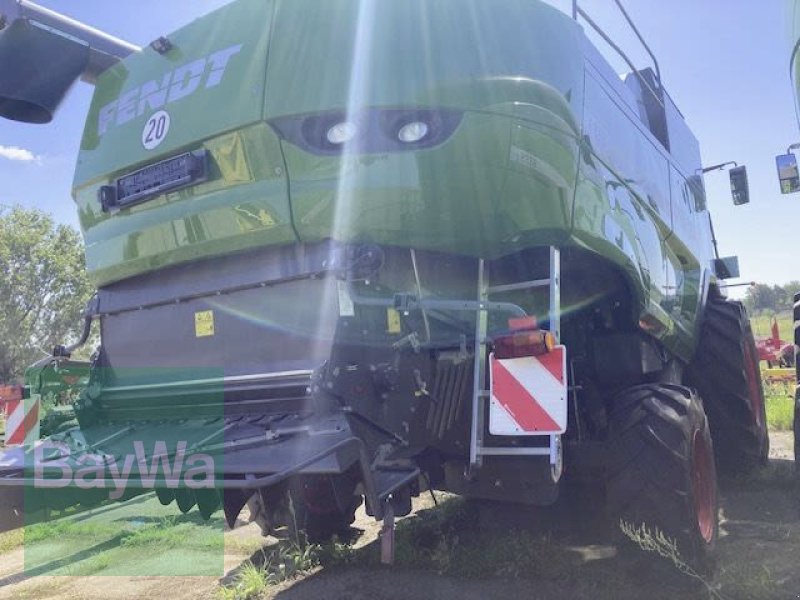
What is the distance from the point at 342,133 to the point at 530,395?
1331 millimetres

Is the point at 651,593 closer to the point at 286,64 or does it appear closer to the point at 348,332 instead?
the point at 348,332

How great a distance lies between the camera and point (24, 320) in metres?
30.2

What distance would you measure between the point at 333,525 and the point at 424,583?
0.65 metres

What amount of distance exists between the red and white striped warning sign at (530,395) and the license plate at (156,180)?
1.63 meters

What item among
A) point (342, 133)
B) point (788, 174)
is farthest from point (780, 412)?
point (342, 133)

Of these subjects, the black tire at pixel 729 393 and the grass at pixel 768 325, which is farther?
the grass at pixel 768 325

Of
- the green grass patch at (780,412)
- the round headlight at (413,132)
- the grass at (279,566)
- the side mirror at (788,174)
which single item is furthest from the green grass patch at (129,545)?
the green grass patch at (780,412)

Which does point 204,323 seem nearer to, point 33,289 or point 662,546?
point 662,546

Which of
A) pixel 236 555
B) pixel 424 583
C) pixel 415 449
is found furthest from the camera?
pixel 236 555

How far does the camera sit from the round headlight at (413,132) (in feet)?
9.25

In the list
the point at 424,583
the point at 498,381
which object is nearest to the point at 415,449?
the point at 498,381

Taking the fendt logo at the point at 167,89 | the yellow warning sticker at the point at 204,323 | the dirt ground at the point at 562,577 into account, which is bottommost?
the dirt ground at the point at 562,577

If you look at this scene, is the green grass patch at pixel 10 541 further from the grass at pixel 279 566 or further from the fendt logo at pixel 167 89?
the fendt logo at pixel 167 89

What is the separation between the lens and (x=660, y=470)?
124 inches
